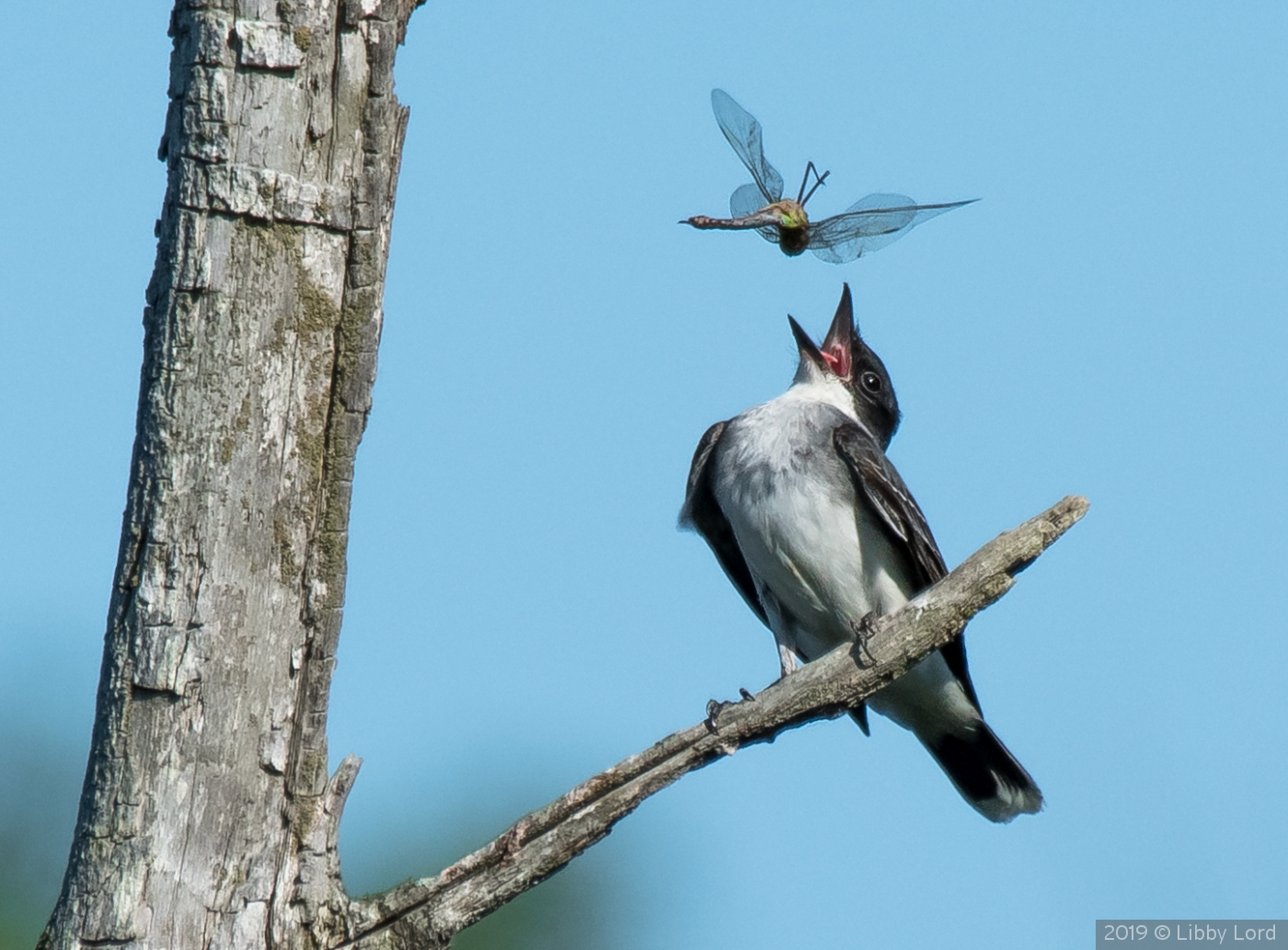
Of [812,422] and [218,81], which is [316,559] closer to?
[218,81]

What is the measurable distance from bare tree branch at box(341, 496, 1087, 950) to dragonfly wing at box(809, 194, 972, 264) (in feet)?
10.2

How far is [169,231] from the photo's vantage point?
447 centimetres

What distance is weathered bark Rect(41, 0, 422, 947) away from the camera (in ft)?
14.2

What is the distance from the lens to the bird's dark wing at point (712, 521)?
851 centimetres

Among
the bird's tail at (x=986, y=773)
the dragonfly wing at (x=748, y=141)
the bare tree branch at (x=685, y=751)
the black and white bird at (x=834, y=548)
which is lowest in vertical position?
the bare tree branch at (x=685, y=751)

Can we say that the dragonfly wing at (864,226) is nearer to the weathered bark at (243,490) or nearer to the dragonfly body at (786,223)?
the dragonfly body at (786,223)

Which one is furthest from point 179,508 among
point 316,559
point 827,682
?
point 827,682

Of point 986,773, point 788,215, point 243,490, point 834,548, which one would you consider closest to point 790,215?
point 788,215

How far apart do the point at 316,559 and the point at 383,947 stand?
1.23 meters

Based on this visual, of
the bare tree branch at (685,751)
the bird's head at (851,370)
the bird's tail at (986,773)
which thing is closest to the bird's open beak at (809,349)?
the bird's head at (851,370)

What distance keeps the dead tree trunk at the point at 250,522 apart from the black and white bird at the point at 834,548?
3566mm

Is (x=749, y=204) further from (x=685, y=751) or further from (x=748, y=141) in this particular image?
(x=685, y=751)

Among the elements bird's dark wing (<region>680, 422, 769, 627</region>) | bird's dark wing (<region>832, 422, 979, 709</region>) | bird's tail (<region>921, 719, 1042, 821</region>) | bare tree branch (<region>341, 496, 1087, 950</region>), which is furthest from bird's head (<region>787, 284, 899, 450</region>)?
bare tree branch (<region>341, 496, 1087, 950</region>)

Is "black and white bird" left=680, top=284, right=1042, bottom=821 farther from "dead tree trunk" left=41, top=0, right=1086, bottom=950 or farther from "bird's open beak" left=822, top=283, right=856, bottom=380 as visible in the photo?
"dead tree trunk" left=41, top=0, right=1086, bottom=950
